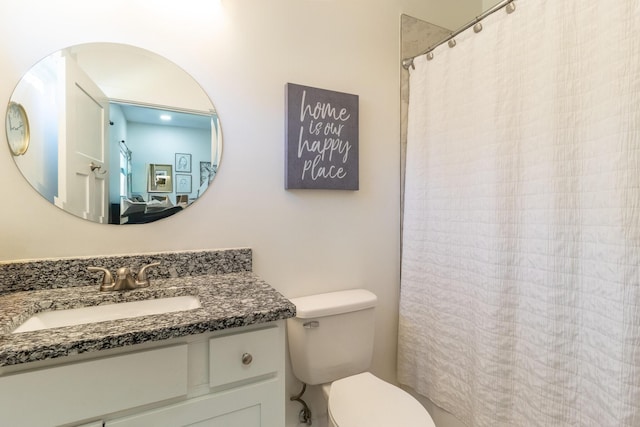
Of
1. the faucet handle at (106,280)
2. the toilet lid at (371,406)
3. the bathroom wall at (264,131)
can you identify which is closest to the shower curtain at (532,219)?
the bathroom wall at (264,131)

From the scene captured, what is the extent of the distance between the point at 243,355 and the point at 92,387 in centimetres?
33

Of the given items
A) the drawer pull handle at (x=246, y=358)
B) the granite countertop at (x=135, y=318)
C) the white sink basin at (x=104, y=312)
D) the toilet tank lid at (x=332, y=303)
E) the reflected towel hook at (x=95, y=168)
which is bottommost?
the toilet tank lid at (x=332, y=303)

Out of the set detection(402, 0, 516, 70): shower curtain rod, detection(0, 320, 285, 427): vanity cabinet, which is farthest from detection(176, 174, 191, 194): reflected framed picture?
detection(402, 0, 516, 70): shower curtain rod

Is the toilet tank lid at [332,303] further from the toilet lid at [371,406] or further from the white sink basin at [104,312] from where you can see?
the white sink basin at [104,312]

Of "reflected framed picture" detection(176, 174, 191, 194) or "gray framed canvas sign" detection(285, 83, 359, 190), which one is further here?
"gray framed canvas sign" detection(285, 83, 359, 190)

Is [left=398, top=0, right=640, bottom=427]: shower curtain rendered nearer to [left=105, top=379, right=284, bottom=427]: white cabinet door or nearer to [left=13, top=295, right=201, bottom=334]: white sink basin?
[left=105, top=379, right=284, bottom=427]: white cabinet door

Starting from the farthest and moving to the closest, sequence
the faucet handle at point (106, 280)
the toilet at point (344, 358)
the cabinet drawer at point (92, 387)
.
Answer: the toilet at point (344, 358) → the faucet handle at point (106, 280) → the cabinet drawer at point (92, 387)

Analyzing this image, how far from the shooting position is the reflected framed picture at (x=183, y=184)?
123cm

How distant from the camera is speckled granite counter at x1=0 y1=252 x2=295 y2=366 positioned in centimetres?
65

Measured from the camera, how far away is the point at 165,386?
75 centimetres

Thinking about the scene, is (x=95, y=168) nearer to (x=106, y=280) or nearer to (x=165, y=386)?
(x=106, y=280)

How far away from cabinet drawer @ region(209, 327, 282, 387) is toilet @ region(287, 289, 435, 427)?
0.45 metres

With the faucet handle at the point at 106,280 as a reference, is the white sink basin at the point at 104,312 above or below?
below

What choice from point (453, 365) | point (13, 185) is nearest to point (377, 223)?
point (453, 365)
